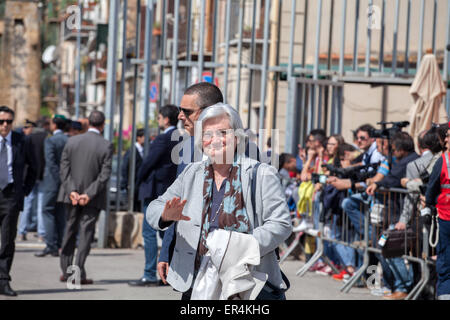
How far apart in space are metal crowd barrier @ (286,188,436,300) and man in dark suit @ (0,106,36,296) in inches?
151

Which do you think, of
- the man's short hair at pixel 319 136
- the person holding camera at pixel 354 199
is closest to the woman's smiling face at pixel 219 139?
the person holding camera at pixel 354 199

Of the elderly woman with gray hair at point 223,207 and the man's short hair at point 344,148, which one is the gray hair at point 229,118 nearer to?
the elderly woman with gray hair at point 223,207

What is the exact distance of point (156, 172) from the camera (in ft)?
35.8

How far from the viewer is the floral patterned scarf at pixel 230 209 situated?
16.5 feet

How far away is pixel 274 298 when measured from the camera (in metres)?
5.12

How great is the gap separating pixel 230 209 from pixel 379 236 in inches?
245

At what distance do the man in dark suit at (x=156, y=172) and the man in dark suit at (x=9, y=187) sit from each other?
1.45 m

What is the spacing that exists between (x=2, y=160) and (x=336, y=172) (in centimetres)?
393

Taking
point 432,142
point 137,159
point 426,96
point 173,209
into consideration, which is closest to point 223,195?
point 173,209

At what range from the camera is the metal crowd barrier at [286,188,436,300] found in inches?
395

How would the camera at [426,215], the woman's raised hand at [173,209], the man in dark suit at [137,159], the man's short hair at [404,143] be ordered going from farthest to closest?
1. the man in dark suit at [137,159]
2. the man's short hair at [404,143]
3. the camera at [426,215]
4. the woman's raised hand at [173,209]

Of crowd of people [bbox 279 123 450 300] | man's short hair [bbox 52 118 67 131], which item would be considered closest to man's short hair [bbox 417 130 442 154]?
crowd of people [bbox 279 123 450 300]
